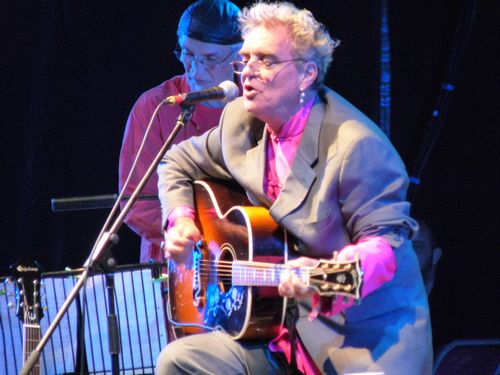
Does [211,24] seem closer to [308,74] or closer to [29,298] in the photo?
[308,74]

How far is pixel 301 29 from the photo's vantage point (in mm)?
4035

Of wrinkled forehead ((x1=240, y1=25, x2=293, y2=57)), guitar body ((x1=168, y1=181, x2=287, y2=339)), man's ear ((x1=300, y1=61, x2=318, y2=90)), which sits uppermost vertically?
wrinkled forehead ((x1=240, y1=25, x2=293, y2=57))

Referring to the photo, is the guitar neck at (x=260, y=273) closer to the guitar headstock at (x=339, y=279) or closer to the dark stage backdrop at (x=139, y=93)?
the guitar headstock at (x=339, y=279)

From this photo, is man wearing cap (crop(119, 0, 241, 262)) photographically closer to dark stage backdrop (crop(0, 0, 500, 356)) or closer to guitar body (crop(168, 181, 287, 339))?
dark stage backdrop (crop(0, 0, 500, 356))

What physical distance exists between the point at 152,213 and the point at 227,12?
1.24 metres

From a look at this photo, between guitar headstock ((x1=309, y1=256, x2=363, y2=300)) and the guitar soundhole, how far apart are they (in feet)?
2.21

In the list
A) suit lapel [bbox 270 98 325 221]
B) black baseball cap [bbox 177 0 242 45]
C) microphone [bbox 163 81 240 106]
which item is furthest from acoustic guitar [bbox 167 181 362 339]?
black baseball cap [bbox 177 0 242 45]

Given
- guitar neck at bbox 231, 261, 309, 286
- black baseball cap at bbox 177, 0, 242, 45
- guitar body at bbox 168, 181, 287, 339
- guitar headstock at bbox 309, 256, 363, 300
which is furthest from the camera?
black baseball cap at bbox 177, 0, 242, 45

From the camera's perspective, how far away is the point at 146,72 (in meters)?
6.21

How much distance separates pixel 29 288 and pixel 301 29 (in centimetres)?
200

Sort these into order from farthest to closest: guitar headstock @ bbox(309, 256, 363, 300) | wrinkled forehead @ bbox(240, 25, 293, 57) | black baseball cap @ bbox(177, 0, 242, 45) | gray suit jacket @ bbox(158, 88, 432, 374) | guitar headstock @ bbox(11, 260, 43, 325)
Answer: black baseball cap @ bbox(177, 0, 242, 45) < guitar headstock @ bbox(11, 260, 43, 325) < wrinkled forehead @ bbox(240, 25, 293, 57) < gray suit jacket @ bbox(158, 88, 432, 374) < guitar headstock @ bbox(309, 256, 363, 300)

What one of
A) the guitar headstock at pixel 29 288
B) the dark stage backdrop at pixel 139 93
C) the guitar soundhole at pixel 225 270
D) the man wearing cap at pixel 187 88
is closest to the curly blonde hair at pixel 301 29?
the guitar soundhole at pixel 225 270

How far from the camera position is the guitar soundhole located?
403 centimetres

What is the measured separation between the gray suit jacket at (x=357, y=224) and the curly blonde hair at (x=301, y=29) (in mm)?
271
